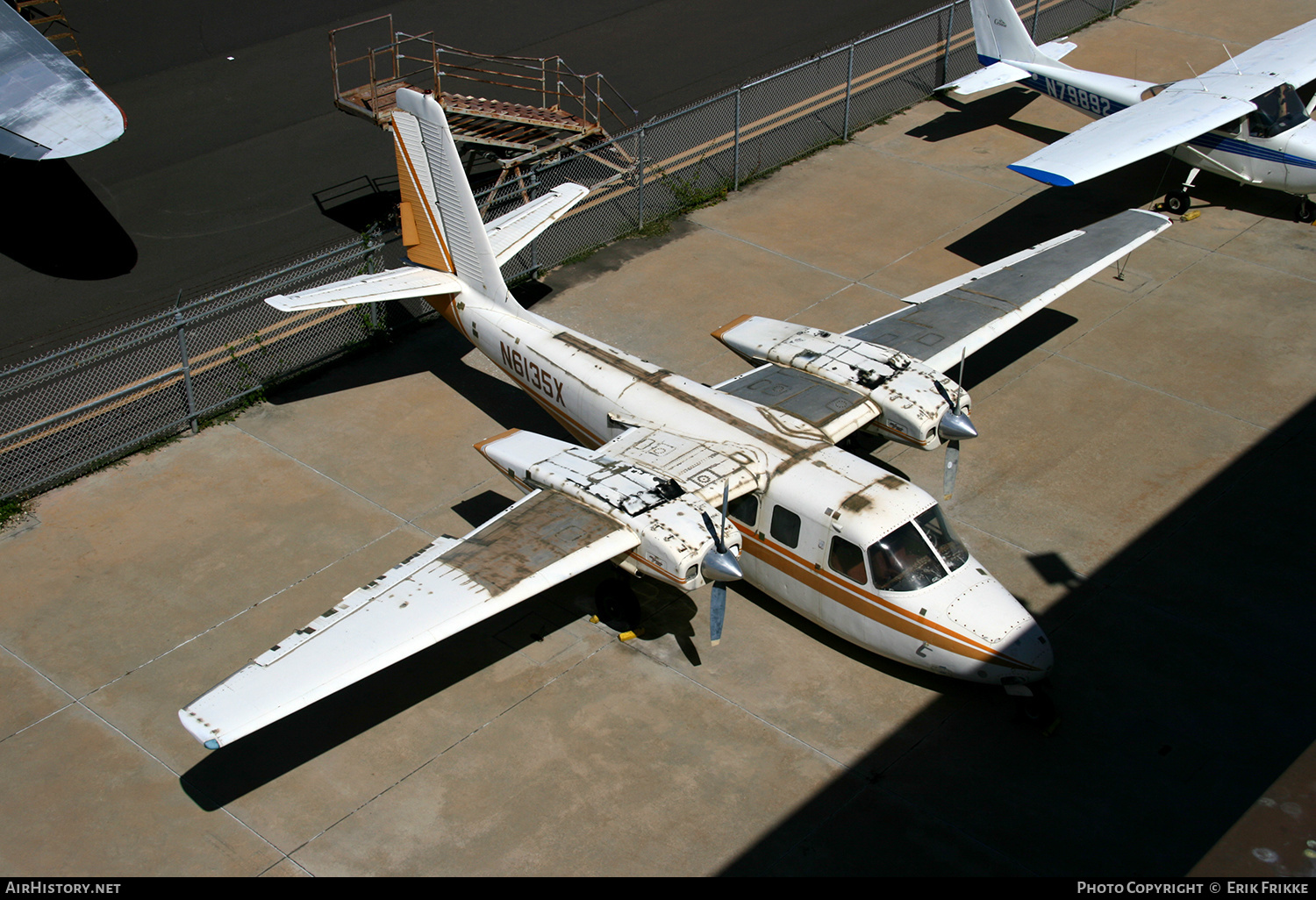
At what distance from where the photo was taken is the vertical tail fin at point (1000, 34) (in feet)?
98.7

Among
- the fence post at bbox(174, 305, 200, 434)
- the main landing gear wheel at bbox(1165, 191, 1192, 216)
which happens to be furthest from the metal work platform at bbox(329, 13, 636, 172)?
the main landing gear wheel at bbox(1165, 191, 1192, 216)

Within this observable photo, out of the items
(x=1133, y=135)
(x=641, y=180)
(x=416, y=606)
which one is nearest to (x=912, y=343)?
(x=416, y=606)

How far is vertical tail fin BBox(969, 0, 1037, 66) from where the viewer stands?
1185 inches

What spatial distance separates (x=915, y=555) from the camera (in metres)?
15.1

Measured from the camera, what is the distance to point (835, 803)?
46.5 ft

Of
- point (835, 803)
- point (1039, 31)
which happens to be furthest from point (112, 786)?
point (1039, 31)

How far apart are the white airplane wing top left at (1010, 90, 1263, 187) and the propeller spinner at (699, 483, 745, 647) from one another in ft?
42.1

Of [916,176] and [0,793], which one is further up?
[916,176]

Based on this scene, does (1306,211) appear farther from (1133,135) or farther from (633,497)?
(633,497)

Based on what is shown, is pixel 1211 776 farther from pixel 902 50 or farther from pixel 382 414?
pixel 902 50

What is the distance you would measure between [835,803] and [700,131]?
20720 millimetres

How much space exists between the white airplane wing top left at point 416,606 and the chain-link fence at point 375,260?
836 cm

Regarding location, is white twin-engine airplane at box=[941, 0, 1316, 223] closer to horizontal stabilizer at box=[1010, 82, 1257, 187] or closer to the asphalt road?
horizontal stabilizer at box=[1010, 82, 1257, 187]

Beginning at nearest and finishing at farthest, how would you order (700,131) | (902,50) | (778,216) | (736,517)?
(736,517)
(778,216)
(700,131)
(902,50)
